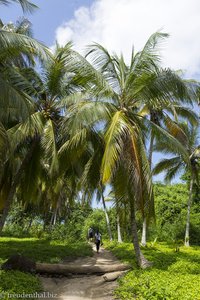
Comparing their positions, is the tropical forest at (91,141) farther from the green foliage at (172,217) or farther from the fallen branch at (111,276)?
the green foliage at (172,217)

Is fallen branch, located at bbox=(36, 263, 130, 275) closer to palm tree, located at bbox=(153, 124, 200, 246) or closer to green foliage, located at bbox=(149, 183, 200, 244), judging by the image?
palm tree, located at bbox=(153, 124, 200, 246)

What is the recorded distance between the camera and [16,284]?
963 cm

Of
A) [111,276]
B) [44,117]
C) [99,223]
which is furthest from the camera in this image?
[99,223]

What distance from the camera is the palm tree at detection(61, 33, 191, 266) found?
416 inches

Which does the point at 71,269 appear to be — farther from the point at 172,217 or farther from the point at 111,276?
the point at 172,217

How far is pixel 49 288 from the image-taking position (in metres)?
10.8

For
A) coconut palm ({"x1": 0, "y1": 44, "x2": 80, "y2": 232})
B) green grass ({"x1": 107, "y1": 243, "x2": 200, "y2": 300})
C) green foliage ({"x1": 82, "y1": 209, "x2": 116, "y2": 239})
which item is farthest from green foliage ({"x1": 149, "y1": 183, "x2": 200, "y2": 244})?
coconut palm ({"x1": 0, "y1": 44, "x2": 80, "y2": 232})

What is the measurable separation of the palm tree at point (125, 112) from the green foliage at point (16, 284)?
12.3ft

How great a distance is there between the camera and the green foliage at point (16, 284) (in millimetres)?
8859

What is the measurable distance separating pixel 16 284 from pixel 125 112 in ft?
21.2

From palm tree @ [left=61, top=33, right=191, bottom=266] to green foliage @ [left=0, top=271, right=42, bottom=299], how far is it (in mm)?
3755

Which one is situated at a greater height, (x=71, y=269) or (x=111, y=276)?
(x=71, y=269)

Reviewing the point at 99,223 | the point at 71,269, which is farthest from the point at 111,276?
the point at 99,223

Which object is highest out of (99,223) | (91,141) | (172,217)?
(91,141)
